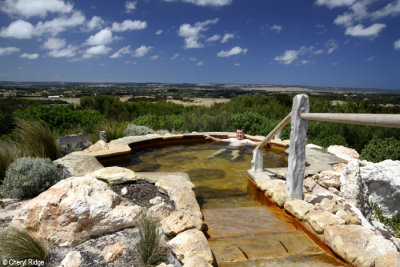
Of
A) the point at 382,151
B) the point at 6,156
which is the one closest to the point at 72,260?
the point at 6,156

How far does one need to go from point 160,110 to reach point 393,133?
11545 mm

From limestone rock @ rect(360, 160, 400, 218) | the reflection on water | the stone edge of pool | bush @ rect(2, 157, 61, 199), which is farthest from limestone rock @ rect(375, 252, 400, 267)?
bush @ rect(2, 157, 61, 199)

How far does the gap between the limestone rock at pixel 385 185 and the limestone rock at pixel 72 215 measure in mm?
3571

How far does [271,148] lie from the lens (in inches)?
304

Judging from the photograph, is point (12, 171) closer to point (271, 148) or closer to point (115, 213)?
point (115, 213)

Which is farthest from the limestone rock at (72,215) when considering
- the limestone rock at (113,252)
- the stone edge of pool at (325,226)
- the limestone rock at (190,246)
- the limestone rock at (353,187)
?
the limestone rock at (353,187)

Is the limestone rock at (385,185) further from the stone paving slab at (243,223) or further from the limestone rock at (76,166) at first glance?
the limestone rock at (76,166)

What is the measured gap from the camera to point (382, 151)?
6.25 m

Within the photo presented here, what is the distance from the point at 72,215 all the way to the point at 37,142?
314 cm

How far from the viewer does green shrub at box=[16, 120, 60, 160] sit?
4.84 m

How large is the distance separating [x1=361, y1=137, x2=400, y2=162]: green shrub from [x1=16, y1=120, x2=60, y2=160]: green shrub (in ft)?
23.2

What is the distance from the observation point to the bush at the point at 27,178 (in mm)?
3459

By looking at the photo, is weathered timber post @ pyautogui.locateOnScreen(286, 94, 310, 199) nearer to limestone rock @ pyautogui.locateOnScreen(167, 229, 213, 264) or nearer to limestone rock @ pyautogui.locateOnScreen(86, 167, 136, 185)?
limestone rock @ pyautogui.locateOnScreen(167, 229, 213, 264)

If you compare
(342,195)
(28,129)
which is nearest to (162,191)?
(342,195)
